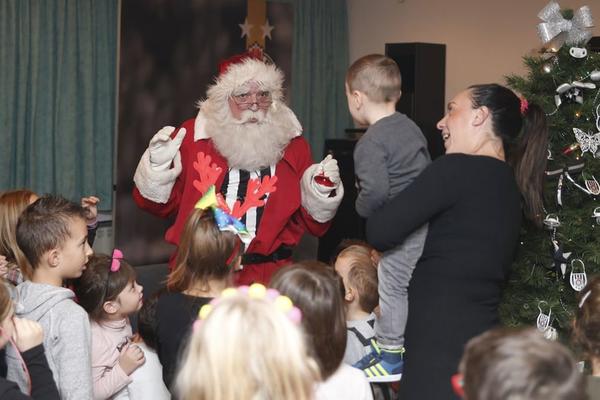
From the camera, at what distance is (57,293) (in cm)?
232

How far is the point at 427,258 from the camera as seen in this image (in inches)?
91.3

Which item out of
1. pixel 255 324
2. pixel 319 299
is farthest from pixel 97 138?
pixel 255 324

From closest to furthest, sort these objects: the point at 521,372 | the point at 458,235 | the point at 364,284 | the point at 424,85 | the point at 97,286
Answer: the point at 521,372 → the point at 458,235 → the point at 97,286 → the point at 364,284 → the point at 424,85

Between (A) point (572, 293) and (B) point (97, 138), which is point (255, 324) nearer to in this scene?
(A) point (572, 293)

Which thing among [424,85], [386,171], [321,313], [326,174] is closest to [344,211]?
[424,85]

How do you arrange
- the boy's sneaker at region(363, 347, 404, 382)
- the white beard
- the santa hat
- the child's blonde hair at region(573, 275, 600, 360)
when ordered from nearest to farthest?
the child's blonde hair at region(573, 275, 600, 360)
the boy's sneaker at region(363, 347, 404, 382)
the white beard
the santa hat

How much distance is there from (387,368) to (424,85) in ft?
12.6

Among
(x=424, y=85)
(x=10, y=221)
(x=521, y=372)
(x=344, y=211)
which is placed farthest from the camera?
(x=344, y=211)

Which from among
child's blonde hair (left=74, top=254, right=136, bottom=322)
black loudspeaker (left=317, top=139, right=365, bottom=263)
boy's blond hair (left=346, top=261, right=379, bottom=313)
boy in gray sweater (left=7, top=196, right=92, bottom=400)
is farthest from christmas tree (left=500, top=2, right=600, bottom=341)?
black loudspeaker (left=317, top=139, right=365, bottom=263)

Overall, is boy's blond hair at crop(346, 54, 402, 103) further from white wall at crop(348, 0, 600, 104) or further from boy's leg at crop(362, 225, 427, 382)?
white wall at crop(348, 0, 600, 104)

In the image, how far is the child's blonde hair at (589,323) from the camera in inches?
77.4

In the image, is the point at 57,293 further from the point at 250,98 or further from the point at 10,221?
the point at 250,98

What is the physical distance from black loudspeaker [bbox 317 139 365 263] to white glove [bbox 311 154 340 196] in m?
2.96

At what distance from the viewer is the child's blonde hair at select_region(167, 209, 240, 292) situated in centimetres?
245
